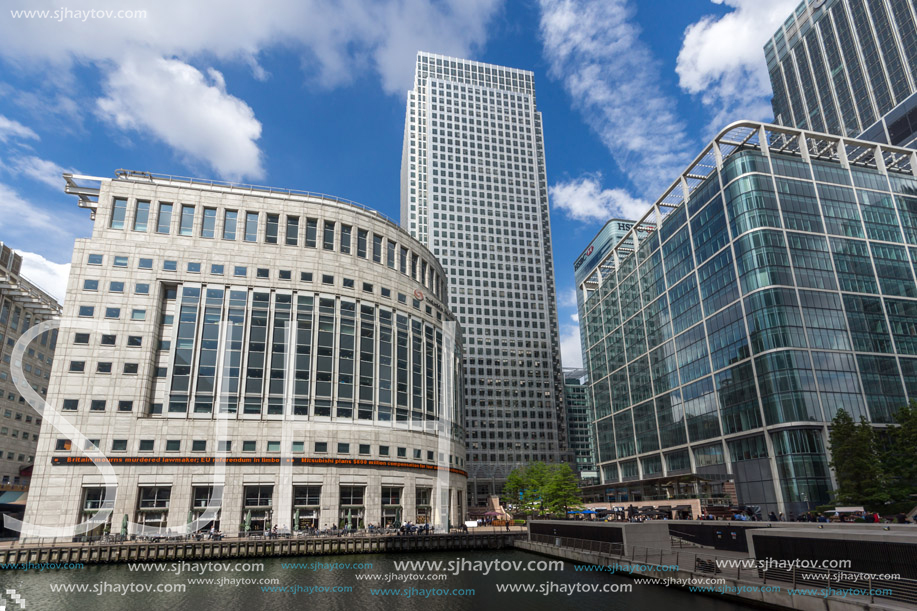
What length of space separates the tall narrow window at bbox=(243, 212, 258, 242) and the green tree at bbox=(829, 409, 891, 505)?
8479 cm

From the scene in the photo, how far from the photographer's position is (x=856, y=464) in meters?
69.3

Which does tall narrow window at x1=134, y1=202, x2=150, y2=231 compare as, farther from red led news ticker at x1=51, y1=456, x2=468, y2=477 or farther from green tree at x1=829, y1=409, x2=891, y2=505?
green tree at x1=829, y1=409, x2=891, y2=505

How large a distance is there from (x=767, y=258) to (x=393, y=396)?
60.0 meters

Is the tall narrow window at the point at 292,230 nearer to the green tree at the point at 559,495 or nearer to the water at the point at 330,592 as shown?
the water at the point at 330,592

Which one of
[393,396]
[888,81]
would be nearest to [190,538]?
[393,396]

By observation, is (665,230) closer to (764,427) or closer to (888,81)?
(764,427)

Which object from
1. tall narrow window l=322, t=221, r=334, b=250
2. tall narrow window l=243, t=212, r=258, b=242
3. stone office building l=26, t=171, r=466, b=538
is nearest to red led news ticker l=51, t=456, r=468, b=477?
stone office building l=26, t=171, r=466, b=538

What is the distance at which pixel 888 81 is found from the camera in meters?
170

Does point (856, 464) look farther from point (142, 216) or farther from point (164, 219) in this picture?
point (142, 216)

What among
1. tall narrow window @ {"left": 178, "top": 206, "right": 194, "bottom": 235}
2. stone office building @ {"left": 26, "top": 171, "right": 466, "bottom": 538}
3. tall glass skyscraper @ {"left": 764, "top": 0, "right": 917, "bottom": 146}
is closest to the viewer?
stone office building @ {"left": 26, "top": 171, "right": 466, "bottom": 538}

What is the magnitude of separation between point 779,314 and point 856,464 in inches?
884

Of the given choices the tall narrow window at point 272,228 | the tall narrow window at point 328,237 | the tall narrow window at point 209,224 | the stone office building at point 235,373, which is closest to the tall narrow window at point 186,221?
the stone office building at point 235,373

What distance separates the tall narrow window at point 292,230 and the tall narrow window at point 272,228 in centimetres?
163

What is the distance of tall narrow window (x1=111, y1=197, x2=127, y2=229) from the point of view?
80.0 meters
